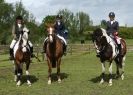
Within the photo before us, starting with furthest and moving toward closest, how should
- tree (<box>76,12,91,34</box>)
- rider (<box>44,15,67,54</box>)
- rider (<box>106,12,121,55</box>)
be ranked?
tree (<box>76,12,91,34</box>) → rider (<box>44,15,67,54</box>) → rider (<box>106,12,121,55</box>)

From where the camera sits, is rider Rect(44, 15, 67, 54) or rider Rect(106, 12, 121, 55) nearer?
rider Rect(106, 12, 121, 55)

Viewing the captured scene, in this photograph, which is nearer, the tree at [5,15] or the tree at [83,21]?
the tree at [5,15]

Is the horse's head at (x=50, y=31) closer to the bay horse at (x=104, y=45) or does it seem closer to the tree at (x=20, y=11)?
the bay horse at (x=104, y=45)

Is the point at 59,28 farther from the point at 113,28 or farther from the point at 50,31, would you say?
the point at 113,28

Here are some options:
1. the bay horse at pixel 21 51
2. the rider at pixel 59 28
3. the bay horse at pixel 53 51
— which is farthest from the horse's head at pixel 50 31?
the rider at pixel 59 28

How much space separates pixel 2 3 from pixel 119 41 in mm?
69272

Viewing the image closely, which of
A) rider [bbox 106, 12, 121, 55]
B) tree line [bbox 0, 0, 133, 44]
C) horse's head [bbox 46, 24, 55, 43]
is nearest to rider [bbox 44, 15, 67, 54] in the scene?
horse's head [bbox 46, 24, 55, 43]

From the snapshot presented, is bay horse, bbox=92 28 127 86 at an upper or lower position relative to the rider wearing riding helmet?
lower

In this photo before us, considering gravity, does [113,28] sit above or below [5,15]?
above

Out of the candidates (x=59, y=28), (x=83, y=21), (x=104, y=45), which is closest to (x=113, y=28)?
(x=104, y=45)

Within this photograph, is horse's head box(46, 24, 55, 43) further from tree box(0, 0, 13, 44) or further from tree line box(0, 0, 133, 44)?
tree box(0, 0, 13, 44)

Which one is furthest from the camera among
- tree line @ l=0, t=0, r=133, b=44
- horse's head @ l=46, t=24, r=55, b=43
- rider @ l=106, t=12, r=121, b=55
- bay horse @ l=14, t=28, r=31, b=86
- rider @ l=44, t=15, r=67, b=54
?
tree line @ l=0, t=0, r=133, b=44

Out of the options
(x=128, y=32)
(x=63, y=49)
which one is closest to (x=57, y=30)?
(x=63, y=49)

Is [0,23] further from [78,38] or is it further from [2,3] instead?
[78,38]
